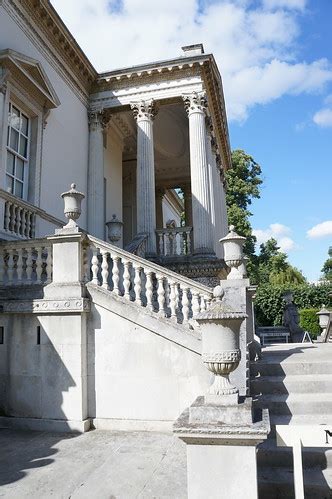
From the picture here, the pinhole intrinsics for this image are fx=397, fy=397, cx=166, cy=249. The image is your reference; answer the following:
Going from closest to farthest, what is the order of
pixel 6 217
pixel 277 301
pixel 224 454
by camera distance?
pixel 224 454 → pixel 6 217 → pixel 277 301

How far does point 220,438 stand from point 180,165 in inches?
721

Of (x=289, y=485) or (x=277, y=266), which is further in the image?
(x=277, y=266)

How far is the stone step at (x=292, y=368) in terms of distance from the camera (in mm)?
6434

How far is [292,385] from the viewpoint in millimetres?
6039

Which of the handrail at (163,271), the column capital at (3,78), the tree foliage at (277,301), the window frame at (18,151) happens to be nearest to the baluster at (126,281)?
the handrail at (163,271)

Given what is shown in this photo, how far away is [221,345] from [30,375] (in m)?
4.43

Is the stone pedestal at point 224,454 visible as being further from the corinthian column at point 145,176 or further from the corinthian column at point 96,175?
the corinthian column at point 96,175

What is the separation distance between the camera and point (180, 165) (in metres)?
20.7

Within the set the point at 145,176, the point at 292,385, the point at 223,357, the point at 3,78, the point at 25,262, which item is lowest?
the point at 292,385

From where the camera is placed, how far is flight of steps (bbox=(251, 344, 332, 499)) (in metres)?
4.17

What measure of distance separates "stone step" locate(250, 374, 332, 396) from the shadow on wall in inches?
120

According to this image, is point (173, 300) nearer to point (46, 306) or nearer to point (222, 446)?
point (46, 306)

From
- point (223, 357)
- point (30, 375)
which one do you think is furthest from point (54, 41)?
point (223, 357)

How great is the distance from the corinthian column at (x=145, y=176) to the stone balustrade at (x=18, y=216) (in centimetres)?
369
